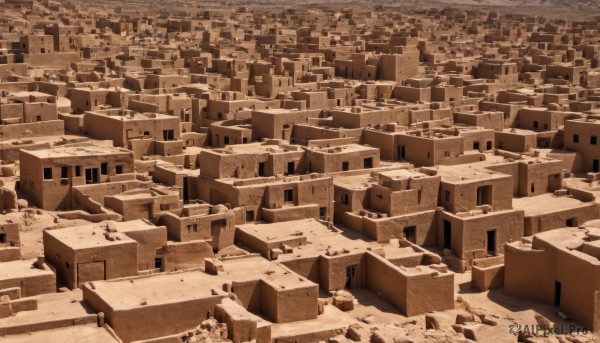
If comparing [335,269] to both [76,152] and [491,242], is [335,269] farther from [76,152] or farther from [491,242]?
[76,152]

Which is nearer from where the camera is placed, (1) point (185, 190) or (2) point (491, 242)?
(2) point (491, 242)

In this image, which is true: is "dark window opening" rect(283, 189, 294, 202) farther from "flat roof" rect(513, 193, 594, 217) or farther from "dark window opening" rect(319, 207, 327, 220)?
"flat roof" rect(513, 193, 594, 217)

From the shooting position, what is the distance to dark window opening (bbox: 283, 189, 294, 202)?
3619cm

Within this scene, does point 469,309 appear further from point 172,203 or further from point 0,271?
point 0,271

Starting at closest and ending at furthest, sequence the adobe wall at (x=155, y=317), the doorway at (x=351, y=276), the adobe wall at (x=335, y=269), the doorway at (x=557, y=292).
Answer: the adobe wall at (x=155, y=317)
the doorway at (x=557, y=292)
the adobe wall at (x=335, y=269)
the doorway at (x=351, y=276)

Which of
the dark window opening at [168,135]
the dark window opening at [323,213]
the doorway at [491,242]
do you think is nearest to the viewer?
the doorway at [491,242]

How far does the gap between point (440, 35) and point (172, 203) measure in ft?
259

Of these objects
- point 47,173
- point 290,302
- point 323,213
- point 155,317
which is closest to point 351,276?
point 290,302

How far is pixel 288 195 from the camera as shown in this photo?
1430 inches

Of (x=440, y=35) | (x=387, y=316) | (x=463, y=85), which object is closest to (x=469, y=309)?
(x=387, y=316)

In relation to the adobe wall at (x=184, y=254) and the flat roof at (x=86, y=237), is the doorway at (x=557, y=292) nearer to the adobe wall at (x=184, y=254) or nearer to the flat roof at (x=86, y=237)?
the adobe wall at (x=184, y=254)

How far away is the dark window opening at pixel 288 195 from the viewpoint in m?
36.2

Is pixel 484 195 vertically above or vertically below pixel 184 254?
above

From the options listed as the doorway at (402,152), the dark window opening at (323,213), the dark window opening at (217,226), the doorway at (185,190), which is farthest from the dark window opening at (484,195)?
the doorway at (185,190)
